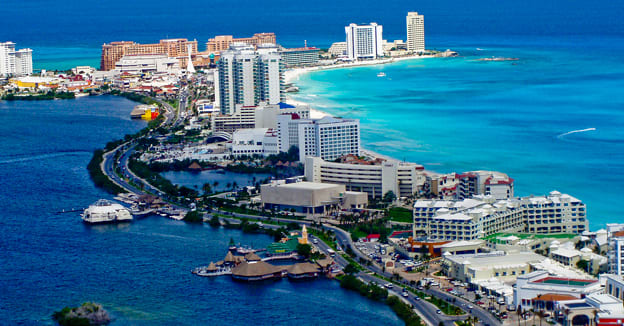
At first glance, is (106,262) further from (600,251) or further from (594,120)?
(594,120)

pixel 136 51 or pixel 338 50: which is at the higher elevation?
pixel 338 50

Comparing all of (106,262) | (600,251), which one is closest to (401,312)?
(600,251)

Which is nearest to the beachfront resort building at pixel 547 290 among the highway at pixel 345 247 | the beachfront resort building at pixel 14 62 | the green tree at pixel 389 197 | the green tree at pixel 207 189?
the highway at pixel 345 247

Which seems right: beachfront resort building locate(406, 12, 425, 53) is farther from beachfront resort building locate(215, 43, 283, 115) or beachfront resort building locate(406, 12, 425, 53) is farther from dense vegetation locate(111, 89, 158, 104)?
beachfront resort building locate(215, 43, 283, 115)

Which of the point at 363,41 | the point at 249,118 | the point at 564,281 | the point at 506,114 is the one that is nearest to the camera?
the point at 564,281

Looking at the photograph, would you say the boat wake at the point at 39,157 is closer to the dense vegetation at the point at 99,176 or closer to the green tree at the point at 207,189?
the dense vegetation at the point at 99,176

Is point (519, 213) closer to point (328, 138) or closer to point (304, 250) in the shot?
point (304, 250)

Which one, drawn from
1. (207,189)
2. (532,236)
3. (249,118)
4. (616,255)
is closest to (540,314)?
(616,255)
